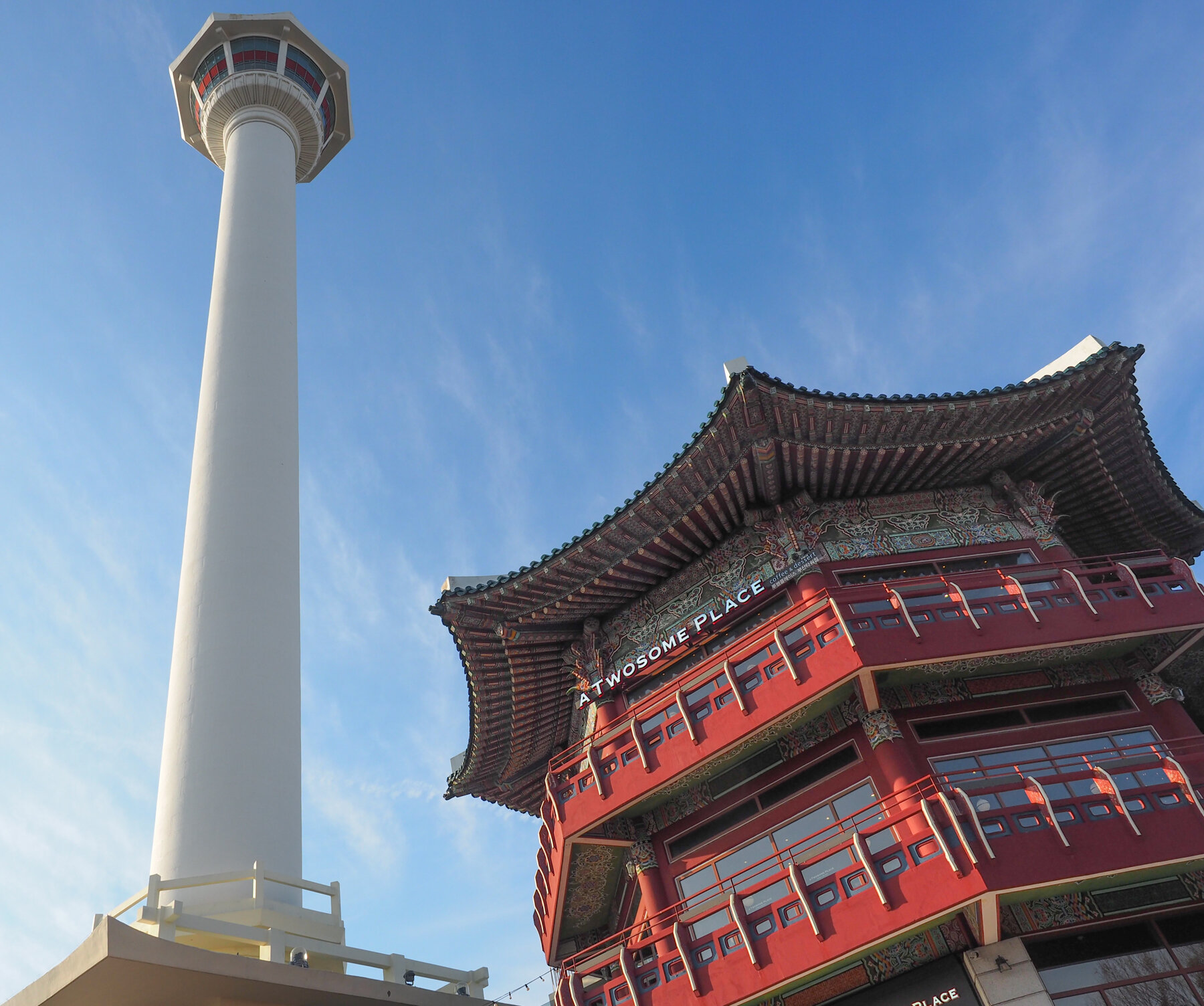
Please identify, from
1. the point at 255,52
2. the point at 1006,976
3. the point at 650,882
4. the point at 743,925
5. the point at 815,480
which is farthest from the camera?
the point at 255,52

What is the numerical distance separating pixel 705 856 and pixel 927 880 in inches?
220

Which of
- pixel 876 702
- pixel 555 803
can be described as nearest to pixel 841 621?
pixel 876 702

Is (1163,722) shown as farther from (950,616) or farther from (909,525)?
(909,525)

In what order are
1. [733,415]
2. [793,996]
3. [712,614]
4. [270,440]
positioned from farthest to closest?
[270,440] → [712,614] → [733,415] → [793,996]

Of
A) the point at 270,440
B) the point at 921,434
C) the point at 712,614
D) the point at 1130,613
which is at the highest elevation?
the point at 270,440

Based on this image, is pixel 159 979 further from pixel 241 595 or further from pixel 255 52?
pixel 255 52

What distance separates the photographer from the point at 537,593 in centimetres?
1945

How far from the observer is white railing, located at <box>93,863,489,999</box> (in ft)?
42.2

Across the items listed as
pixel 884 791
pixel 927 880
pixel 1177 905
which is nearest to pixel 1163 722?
pixel 1177 905

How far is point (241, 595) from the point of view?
1933cm

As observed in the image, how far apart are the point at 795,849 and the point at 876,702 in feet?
10.1

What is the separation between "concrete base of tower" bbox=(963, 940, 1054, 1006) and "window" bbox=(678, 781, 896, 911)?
2050 mm

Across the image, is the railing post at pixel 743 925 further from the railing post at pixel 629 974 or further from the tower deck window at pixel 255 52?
the tower deck window at pixel 255 52

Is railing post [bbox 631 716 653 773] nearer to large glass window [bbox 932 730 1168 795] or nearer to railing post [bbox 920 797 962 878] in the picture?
large glass window [bbox 932 730 1168 795]
